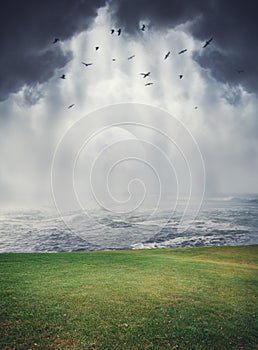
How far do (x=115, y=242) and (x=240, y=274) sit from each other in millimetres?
27425

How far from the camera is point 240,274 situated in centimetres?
1617

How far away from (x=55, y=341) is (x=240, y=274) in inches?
499

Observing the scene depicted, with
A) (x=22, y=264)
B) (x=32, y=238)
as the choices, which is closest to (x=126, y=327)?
(x=22, y=264)

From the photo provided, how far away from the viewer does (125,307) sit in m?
9.82

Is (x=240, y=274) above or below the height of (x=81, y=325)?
below

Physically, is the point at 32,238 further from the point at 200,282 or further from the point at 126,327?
the point at 126,327

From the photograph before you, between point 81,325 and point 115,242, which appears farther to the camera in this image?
point 115,242

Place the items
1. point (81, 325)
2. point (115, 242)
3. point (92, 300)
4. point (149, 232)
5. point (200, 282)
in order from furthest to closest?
1. point (149, 232)
2. point (115, 242)
3. point (200, 282)
4. point (92, 300)
5. point (81, 325)

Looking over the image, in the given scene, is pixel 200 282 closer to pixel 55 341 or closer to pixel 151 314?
pixel 151 314

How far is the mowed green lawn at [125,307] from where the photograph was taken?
7.80 m

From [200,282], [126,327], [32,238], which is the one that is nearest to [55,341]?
[126,327]

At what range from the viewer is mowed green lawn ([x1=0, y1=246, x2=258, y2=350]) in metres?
7.80

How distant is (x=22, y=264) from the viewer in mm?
16250

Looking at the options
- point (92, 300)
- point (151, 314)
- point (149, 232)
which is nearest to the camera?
point (151, 314)
